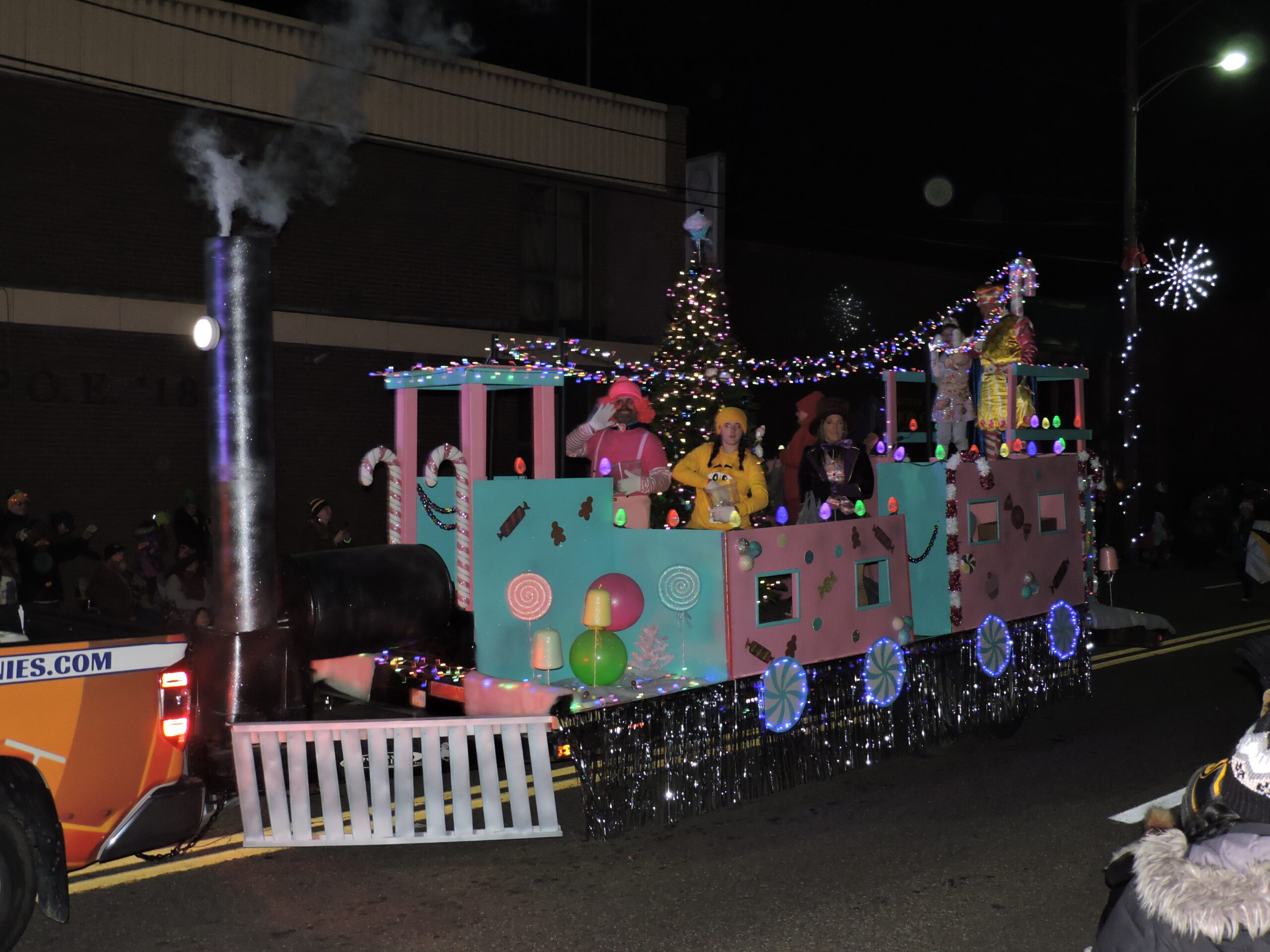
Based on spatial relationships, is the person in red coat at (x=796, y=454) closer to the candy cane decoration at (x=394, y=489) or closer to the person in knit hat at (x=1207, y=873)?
the candy cane decoration at (x=394, y=489)

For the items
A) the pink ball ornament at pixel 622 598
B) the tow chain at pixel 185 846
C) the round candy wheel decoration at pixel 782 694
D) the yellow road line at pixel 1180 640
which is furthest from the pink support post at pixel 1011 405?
the tow chain at pixel 185 846

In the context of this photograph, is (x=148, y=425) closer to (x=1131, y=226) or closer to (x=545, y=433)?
(x=545, y=433)

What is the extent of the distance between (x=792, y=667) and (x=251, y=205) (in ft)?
15.1

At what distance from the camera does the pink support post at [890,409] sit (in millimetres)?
9289

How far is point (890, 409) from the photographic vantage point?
31.0 ft

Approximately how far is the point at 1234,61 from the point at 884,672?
49.2 feet

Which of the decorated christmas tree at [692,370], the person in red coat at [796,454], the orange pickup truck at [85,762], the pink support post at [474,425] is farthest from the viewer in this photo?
the decorated christmas tree at [692,370]

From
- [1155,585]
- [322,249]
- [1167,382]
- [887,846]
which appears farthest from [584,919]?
[1167,382]

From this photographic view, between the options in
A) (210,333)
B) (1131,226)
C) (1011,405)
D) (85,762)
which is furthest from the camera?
(1131,226)

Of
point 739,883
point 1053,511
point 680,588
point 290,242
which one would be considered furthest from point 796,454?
point 290,242

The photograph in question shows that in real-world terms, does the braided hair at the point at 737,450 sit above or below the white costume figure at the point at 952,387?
below

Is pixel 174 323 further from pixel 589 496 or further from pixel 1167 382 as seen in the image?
pixel 1167 382

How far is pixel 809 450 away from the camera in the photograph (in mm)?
8414

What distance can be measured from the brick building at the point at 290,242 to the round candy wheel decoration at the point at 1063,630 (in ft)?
16.9
